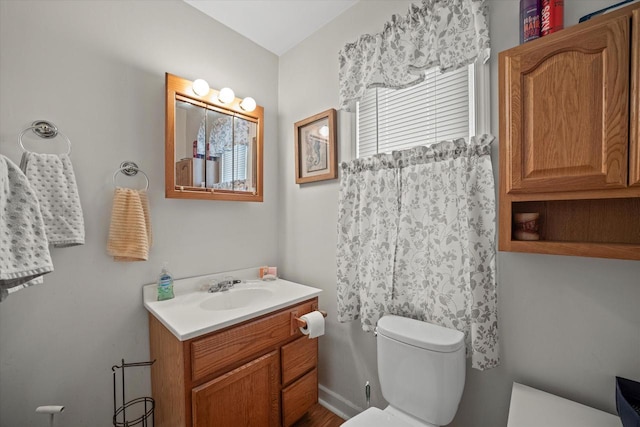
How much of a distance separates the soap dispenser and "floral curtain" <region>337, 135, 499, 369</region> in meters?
0.99

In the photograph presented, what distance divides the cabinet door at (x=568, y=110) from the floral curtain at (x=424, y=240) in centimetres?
21

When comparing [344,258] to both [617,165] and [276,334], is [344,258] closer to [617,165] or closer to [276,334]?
[276,334]

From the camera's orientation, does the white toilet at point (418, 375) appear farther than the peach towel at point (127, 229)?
A: No

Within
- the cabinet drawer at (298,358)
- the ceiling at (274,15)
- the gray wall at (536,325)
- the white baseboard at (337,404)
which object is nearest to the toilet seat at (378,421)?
the gray wall at (536,325)

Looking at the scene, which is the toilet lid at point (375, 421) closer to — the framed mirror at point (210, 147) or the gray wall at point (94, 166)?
the gray wall at point (94, 166)


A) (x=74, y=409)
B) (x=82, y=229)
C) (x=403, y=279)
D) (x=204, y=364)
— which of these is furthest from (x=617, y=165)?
(x=74, y=409)

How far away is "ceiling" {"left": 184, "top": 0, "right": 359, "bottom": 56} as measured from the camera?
1.67 meters

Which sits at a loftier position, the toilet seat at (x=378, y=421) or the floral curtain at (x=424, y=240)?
the floral curtain at (x=424, y=240)

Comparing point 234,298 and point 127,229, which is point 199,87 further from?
point 234,298

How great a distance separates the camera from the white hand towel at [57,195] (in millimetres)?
1117

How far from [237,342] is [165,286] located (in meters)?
0.57

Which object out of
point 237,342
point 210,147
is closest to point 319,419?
point 237,342

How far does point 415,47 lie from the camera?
4.33ft

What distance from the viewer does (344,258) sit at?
5.32 ft
